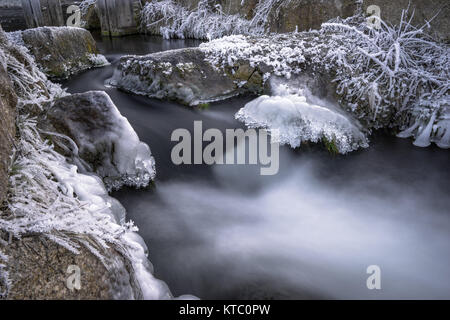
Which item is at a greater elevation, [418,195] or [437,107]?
[437,107]

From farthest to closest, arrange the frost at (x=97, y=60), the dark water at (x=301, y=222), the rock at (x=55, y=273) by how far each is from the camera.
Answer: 1. the frost at (x=97, y=60)
2. the dark water at (x=301, y=222)
3. the rock at (x=55, y=273)

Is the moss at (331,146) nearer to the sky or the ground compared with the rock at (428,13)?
nearer to the ground

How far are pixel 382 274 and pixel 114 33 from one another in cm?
1194

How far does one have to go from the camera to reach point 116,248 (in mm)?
1722

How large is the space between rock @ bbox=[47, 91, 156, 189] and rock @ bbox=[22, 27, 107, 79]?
4022 millimetres

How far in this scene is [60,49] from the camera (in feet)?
21.0

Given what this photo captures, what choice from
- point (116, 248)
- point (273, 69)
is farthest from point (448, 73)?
point (116, 248)

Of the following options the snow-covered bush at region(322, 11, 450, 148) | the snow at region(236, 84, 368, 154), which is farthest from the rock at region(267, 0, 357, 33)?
the snow at region(236, 84, 368, 154)

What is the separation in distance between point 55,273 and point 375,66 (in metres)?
5.55

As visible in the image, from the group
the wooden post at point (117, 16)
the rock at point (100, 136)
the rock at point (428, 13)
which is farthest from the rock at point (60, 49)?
the rock at point (428, 13)

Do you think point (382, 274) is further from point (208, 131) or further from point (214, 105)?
point (214, 105)

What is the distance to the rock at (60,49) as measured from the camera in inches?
238

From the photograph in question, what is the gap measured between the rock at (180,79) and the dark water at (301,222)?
0.71m

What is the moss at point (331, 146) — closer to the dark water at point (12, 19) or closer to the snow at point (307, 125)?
the snow at point (307, 125)
